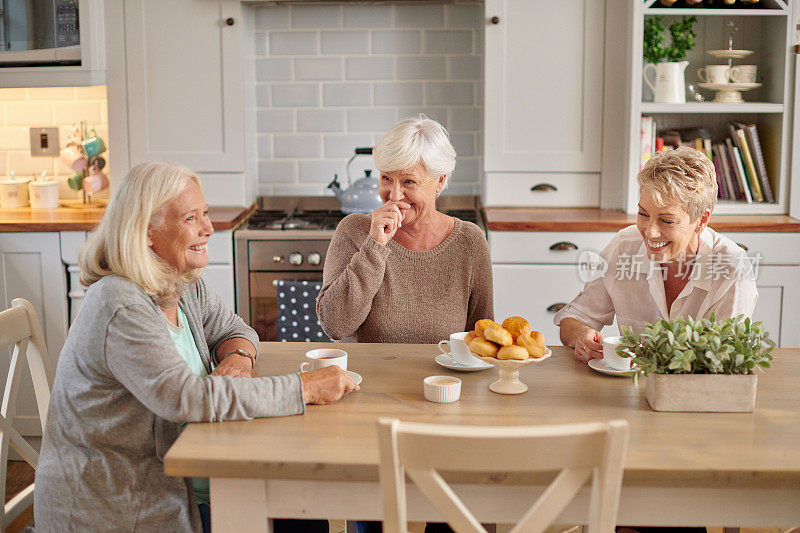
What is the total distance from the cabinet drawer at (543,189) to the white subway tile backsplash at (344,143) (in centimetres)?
67

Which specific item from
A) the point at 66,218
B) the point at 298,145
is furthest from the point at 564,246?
the point at 66,218

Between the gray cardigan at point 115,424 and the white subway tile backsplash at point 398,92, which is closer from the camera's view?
the gray cardigan at point 115,424

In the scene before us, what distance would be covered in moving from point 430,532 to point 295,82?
2.42 m

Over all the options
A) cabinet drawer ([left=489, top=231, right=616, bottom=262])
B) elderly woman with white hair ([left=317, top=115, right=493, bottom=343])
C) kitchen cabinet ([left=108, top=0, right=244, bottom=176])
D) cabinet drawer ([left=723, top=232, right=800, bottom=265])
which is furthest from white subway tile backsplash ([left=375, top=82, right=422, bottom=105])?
elderly woman with white hair ([left=317, top=115, right=493, bottom=343])

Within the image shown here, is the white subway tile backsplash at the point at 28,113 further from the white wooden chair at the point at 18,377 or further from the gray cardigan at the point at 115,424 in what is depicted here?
the gray cardigan at the point at 115,424

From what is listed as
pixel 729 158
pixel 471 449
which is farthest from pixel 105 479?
pixel 729 158

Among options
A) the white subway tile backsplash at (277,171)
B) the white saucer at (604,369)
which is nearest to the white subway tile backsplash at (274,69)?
the white subway tile backsplash at (277,171)

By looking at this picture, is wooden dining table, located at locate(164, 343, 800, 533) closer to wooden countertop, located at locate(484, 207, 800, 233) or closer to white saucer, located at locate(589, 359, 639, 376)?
white saucer, located at locate(589, 359, 639, 376)

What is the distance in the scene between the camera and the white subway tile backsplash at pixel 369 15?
3.99 m

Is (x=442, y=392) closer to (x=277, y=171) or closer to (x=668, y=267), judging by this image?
(x=668, y=267)

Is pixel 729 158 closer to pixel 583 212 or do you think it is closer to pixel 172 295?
pixel 583 212

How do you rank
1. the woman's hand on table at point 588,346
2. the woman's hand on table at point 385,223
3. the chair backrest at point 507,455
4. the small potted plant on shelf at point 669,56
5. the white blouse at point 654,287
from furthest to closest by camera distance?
1. the small potted plant on shelf at point 669,56
2. the woman's hand on table at point 385,223
3. the white blouse at point 654,287
4. the woman's hand on table at point 588,346
5. the chair backrest at point 507,455

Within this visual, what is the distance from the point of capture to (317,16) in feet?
13.2

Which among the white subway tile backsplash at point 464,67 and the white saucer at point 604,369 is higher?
the white subway tile backsplash at point 464,67
